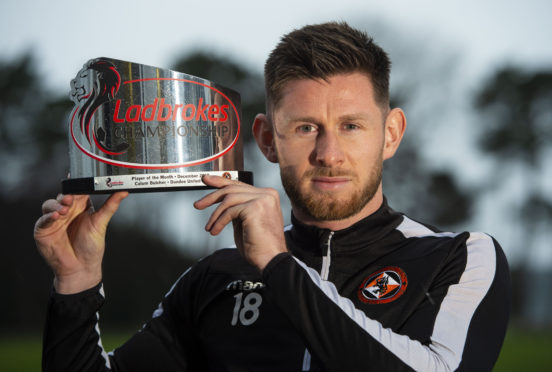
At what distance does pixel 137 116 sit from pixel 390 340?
1.08 metres

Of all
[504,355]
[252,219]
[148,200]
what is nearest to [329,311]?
[252,219]

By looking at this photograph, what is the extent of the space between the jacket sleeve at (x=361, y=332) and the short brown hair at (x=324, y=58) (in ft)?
2.85

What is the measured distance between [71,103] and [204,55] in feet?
91.0

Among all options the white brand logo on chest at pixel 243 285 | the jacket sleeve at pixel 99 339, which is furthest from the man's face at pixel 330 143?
the jacket sleeve at pixel 99 339

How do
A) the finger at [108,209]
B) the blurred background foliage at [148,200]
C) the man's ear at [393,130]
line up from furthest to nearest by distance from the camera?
the blurred background foliage at [148,200], the man's ear at [393,130], the finger at [108,209]

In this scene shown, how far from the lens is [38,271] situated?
1060 inches

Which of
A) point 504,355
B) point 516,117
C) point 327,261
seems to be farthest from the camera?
point 516,117

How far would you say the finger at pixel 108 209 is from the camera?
2386 millimetres

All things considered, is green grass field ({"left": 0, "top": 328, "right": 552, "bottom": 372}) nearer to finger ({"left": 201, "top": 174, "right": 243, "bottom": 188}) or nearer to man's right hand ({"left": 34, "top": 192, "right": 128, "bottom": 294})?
man's right hand ({"left": 34, "top": 192, "right": 128, "bottom": 294})

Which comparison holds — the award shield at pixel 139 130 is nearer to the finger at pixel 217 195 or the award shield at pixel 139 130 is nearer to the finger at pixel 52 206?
the finger at pixel 217 195

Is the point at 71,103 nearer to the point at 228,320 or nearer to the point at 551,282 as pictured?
the point at 228,320

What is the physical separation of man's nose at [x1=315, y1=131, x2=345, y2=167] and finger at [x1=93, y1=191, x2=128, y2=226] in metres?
0.74

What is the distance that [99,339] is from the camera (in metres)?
2.77

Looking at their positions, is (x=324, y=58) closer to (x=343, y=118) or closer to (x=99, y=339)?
(x=343, y=118)
